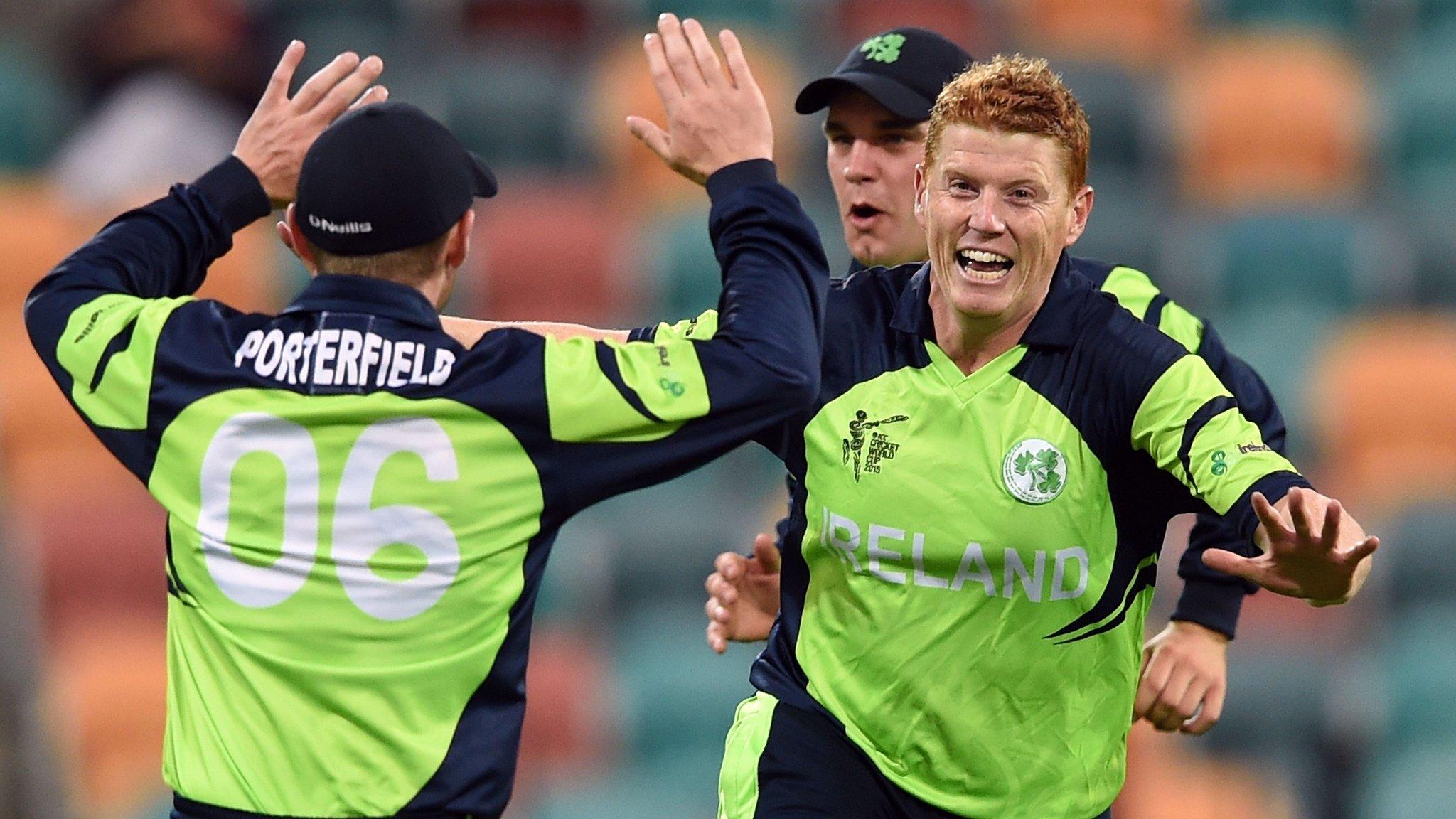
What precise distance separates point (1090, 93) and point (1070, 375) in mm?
5152

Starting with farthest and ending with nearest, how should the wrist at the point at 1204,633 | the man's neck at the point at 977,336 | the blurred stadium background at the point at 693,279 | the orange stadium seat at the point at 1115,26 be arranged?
the orange stadium seat at the point at 1115,26
the blurred stadium background at the point at 693,279
the wrist at the point at 1204,633
the man's neck at the point at 977,336

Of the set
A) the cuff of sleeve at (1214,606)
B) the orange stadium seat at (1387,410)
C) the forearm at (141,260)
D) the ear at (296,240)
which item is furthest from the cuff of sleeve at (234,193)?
the orange stadium seat at (1387,410)

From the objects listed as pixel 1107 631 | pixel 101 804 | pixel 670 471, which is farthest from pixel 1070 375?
pixel 101 804

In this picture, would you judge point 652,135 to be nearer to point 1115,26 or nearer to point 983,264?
point 983,264

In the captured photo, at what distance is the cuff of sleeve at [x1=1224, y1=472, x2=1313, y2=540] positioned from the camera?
3234mm

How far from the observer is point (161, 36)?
801 centimetres

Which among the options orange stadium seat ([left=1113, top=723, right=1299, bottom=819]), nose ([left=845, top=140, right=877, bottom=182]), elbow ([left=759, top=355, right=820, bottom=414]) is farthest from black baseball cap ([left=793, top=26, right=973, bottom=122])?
orange stadium seat ([left=1113, top=723, right=1299, bottom=819])

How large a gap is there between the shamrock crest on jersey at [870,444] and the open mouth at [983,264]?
0.28m

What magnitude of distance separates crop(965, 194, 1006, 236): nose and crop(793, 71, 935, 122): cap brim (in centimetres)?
61

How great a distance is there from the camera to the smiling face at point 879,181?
4.28 meters

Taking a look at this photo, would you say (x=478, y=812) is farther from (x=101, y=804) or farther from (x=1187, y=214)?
(x=1187, y=214)

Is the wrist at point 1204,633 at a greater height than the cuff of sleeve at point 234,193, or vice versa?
the cuff of sleeve at point 234,193

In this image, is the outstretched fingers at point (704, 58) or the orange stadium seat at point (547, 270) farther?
the orange stadium seat at point (547, 270)

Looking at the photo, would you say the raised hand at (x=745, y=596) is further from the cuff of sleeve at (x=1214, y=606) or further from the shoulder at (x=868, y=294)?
the cuff of sleeve at (x=1214, y=606)
